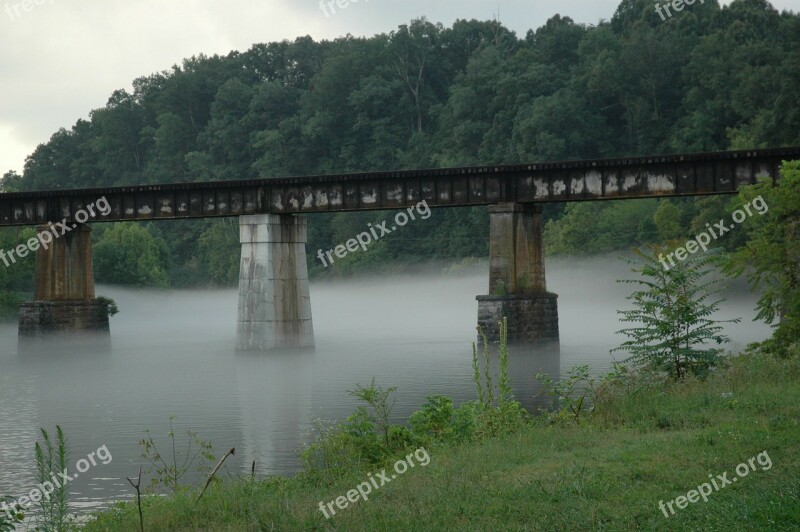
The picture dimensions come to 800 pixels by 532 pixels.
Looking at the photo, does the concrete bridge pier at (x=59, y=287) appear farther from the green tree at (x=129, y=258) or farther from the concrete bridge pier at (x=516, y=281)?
the green tree at (x=129, y=258)

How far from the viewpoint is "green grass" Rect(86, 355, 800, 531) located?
499 inches

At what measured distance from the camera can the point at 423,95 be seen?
406 ft

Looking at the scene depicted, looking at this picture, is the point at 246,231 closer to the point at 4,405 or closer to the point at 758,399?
the point at 4,405

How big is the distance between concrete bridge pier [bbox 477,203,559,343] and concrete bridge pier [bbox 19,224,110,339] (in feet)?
75.4

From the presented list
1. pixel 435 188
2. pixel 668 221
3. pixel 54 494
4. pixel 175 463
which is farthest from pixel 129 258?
pixel 54 494

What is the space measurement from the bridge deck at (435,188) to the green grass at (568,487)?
2898cm

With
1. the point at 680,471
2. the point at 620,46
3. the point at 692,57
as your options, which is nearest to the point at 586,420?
the point at 680,471

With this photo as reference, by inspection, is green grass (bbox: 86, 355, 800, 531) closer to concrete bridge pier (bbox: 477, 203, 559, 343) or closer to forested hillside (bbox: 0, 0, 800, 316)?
concrete bridge pier (bbox: 477, 203, 559, 343)

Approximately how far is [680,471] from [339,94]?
112144 millimetres

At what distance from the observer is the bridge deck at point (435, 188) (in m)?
46.7

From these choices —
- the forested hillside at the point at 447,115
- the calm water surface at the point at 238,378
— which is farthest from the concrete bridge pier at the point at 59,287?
the forested hillside at the point at 447,115

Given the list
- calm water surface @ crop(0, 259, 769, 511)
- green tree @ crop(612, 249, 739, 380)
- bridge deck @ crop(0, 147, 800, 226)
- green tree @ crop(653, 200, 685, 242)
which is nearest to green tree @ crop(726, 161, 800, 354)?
green tree @ crop(612, 249, 739, 380)

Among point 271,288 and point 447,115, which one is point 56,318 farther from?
point 447,115

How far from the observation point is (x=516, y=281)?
167ft
